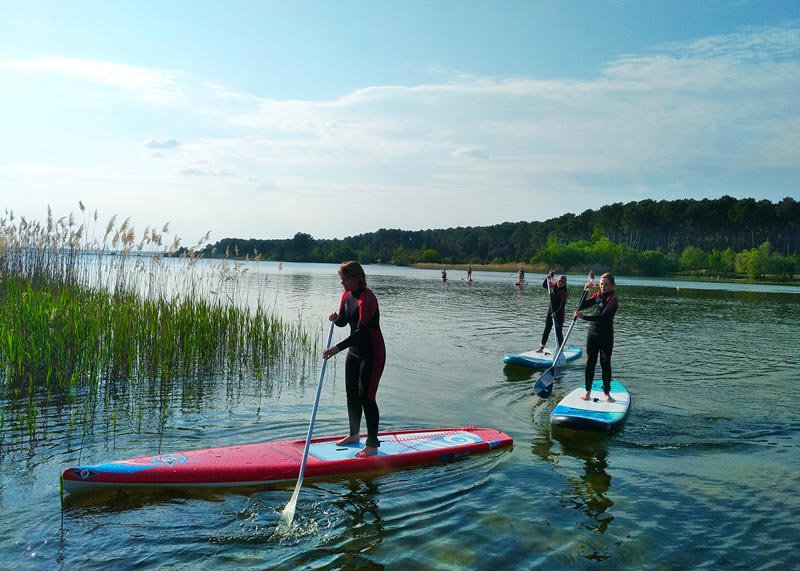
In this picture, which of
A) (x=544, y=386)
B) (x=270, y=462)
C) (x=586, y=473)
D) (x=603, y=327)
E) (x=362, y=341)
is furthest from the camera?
(x=544, y=386)

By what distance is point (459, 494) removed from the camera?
6238 millimetres

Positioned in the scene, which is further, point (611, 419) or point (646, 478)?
point (611, 419)

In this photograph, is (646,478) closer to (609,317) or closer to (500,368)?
(609,317)

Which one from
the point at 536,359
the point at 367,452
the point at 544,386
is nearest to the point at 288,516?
the point at 367,452

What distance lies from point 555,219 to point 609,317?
420 ft

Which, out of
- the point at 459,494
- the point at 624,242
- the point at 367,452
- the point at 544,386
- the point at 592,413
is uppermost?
the point at 624,242

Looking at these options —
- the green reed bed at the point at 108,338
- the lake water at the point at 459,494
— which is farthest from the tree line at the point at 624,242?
the lake water at the point at 459,494

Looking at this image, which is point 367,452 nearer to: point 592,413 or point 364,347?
point 364,347

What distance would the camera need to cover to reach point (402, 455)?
6.88 meters

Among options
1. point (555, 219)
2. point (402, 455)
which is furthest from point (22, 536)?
point (555, 219)

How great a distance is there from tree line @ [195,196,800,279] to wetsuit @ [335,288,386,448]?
6161cm

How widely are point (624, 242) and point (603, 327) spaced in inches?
4470

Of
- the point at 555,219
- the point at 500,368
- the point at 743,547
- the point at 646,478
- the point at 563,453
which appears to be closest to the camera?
the point at 743,547

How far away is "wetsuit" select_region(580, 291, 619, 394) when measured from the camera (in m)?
9.17
